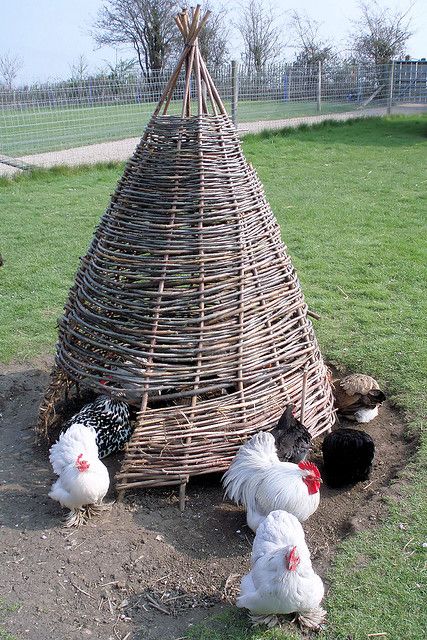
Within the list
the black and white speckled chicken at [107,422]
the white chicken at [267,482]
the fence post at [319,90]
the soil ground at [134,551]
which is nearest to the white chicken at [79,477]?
the soil ground at [134,551]

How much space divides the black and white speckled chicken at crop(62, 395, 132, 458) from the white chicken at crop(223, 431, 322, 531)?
873mm

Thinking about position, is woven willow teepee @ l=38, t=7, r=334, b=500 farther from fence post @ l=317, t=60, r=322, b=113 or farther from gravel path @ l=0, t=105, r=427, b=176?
fence post @ l=317, t=60, r=322, b=113

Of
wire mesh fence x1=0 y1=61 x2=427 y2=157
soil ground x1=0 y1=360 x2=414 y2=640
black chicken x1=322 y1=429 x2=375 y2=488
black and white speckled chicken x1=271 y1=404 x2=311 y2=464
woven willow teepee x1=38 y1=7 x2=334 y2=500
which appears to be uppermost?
wire mesh fence x1=0 y1=61 x2=427 y2=157

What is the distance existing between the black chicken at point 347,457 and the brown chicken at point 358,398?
58 centimetres

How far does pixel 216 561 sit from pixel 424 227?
24.6 feet

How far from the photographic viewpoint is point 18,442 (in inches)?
174

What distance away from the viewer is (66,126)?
16.1 metres

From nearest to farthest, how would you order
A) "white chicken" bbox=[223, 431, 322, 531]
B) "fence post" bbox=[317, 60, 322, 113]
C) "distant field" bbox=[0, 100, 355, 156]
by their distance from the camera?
"white chicken" bbox=[223, 431, 322, 531] → "distant field" bbox=[0, 100, 355, 156] → "fence post" bbox=[317, 60, 322, 113]

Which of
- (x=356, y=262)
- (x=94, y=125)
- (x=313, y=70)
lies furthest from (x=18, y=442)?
(x=313, y=70)

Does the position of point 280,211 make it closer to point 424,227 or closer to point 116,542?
point 424,227

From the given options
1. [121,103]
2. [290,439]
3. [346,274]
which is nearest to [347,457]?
[290,439]

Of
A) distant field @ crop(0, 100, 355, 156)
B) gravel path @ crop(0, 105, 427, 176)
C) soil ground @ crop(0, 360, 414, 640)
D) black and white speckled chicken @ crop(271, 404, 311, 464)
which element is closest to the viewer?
soil ground @ crop(0, 360, 414, 640)

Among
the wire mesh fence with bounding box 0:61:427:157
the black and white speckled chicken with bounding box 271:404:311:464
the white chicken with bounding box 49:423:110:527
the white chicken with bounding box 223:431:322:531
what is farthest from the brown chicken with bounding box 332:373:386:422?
the wire mesh fence with bounding box 0:61:427:157

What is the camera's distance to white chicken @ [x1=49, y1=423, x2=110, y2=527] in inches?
134
